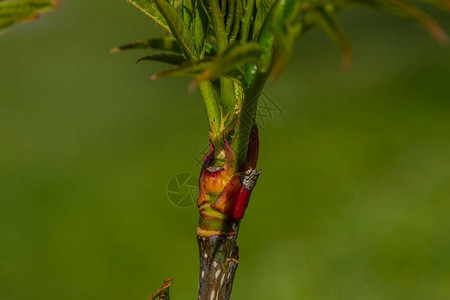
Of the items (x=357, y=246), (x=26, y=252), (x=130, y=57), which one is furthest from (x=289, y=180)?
(x=130, y=57)

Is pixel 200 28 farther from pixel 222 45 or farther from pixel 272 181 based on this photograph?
pixel 272 181

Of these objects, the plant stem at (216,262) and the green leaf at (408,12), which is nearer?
the green leaf at (408,12)

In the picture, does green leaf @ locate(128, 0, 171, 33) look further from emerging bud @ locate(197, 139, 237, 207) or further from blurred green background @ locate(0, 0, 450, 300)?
blurred green background @ locate(0, 0, 450, 300)

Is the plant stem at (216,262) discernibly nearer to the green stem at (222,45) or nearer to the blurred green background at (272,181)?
the green stem at (222,45)

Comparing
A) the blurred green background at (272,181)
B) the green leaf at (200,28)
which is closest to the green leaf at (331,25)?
the green leaf at (200,28)

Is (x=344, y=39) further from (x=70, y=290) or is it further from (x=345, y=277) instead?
(x=70, y=290)
